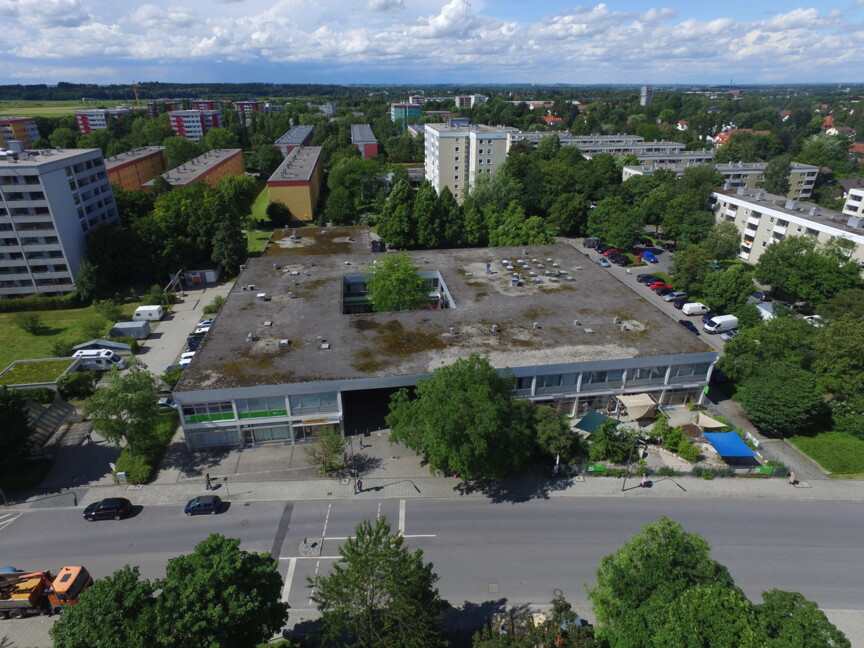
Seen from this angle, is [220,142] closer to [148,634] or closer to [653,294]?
[653,294]

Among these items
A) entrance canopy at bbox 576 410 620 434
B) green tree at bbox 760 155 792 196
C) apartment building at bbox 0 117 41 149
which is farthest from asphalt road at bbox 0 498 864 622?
apartment building at bbox 0 117 41 149

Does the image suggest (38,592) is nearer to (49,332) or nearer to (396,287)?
(396,287)

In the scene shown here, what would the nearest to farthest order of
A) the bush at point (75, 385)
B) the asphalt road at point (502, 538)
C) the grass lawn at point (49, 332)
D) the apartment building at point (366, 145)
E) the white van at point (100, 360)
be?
the asphalt road at point (502, 538) → the bush at point (75, 385) → the white van at point (100, 360) → the grass lawn at point (49, 332) → the apartment building at point (366, 145)

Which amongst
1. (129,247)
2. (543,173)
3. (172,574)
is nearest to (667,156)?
(543,173)

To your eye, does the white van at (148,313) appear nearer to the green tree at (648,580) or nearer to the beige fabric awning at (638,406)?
the beige fabric awning at (638,406)

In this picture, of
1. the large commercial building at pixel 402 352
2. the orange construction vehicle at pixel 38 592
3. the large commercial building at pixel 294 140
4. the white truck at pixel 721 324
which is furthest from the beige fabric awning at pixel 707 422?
the large commercial building at pixel 294 140

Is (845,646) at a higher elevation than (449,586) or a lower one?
higher
